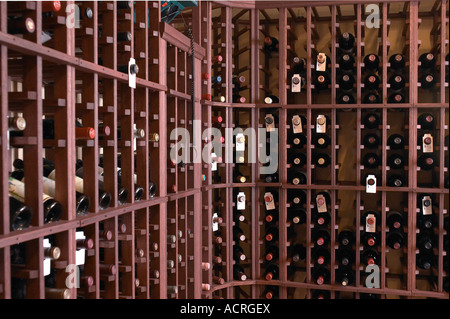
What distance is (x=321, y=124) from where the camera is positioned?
334 centimetres

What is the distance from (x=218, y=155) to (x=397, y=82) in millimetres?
1362

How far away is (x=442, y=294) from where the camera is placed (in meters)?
3.17

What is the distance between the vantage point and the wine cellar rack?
1.38 metres

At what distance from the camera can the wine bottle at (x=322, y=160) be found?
3414 mm

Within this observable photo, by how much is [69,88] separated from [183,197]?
1.08m

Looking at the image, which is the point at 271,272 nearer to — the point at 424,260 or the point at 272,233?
the point at 272,233

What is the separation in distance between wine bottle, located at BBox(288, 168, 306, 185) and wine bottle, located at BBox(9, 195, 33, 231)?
2.31m

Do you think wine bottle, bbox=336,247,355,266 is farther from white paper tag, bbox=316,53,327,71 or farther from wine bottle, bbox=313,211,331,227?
white paper tag, bbox=316,53,327,71

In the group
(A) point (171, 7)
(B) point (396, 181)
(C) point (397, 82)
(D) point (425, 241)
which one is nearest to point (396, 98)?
(C) point (397, 82)

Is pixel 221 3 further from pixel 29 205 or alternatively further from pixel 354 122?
pixel 29 205

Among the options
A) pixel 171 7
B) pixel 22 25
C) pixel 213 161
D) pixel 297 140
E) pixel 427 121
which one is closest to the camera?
pixel 22 25

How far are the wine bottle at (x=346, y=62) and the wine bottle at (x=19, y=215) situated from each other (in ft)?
8.61

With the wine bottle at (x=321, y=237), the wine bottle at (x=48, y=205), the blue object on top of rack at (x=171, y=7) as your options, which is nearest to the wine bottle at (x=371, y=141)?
the wine bottle at (x=321, y=237)
